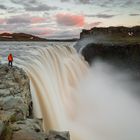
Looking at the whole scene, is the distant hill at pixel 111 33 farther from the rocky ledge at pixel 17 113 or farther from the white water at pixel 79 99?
the rocky ledge at pixel 17 113

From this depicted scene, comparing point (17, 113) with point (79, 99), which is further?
point (79, 99)

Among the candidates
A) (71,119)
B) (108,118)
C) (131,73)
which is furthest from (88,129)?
(131,73)

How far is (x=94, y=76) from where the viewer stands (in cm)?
3481

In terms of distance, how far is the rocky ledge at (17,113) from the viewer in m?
10.7

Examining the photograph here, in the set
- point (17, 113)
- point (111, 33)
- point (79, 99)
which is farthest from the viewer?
point (111, 33)

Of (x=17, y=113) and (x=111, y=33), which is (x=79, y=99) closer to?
(x=17, y=113)

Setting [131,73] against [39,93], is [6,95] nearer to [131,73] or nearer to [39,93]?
[39,93]

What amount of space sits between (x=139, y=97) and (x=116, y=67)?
6.21 meters

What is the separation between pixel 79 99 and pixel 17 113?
1382 centimetres

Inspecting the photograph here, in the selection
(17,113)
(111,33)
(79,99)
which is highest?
(111,33)

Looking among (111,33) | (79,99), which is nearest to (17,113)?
(79,99)

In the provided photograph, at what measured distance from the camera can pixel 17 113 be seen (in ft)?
42.4

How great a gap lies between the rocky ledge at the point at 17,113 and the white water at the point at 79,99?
65.3 inches

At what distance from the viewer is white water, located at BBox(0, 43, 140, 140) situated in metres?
19.3
